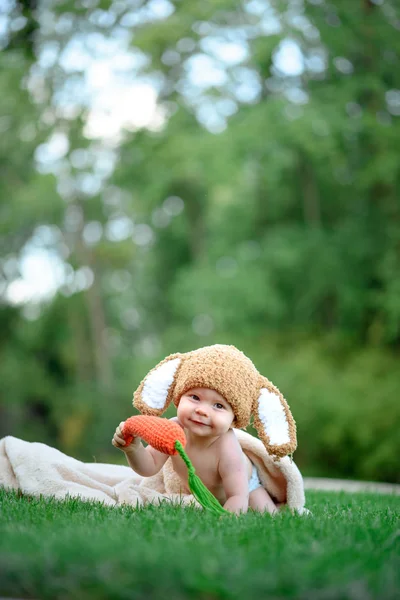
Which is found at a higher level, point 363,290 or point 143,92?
point 143,92

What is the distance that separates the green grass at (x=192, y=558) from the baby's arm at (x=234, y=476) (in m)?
0.41

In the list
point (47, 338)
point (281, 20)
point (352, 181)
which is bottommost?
point (47, 338)

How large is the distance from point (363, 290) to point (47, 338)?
954 centimetres

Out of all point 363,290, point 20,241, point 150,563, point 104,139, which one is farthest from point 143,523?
point 20,241

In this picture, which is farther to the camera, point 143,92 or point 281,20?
point 143,92

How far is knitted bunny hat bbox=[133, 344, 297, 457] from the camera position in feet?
10.7

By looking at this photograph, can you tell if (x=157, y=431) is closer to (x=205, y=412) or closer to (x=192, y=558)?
(x=205, y=412)

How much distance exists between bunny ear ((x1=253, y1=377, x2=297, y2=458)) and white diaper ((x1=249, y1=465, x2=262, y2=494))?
285mm

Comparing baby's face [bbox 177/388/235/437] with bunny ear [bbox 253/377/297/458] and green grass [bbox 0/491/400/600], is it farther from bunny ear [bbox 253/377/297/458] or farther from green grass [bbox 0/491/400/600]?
green grass [bbox 0/491/400/600]

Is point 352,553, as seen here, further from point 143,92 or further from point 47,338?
point 47,338

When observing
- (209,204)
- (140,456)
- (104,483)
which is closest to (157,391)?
(140,456)

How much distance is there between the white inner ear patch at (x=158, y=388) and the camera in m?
3.43

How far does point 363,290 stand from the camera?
12.7 m

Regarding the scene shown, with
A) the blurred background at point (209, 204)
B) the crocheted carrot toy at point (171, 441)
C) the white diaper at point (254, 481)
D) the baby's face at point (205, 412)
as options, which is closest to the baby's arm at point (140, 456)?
the crocheted carrot toy at point (171, 441)
